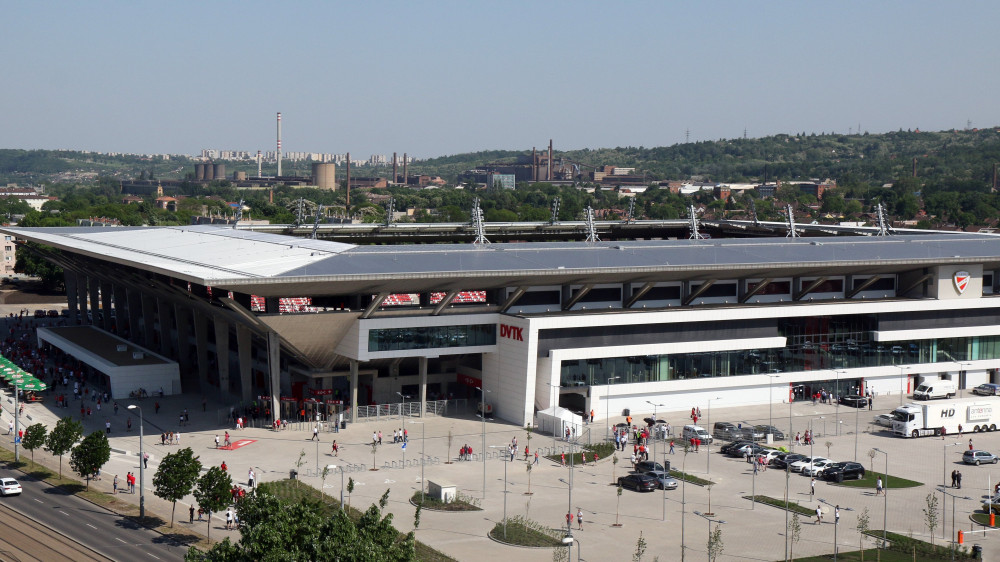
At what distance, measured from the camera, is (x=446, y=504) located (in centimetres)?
5744

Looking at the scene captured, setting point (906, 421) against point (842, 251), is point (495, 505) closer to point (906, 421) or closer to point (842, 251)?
point (906, 421)

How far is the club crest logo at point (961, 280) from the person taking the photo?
294 feet

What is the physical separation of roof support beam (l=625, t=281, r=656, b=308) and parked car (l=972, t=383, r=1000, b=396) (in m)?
26.7

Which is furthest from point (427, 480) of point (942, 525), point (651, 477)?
point (942, 525)

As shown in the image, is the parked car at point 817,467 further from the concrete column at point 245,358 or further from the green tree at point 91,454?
the concrete column at point 245,358

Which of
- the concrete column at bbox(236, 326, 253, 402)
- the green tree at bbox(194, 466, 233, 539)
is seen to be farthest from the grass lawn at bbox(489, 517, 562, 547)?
the concrete column at bbox(236, 326, 253, 402)

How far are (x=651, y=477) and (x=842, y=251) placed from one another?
34.9 metres

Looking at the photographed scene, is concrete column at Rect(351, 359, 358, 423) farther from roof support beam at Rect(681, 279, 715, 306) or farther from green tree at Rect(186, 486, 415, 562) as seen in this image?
green tree at Rect(186, 486, 415, 562)

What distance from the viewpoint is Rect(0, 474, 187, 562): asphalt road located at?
49.4 metres

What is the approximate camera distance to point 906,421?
74188 millimetres

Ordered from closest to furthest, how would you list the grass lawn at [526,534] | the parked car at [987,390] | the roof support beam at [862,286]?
1. the grass lawn at [526,534]
2. the parked car at [987,390]
3. the roof support beam at [862,286]

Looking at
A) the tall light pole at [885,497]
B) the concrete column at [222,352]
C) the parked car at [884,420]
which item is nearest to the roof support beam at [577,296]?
the parked car at [884,420]

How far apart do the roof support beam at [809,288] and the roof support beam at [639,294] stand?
12.2 metres

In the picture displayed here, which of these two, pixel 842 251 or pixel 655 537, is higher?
pixel 842 251
